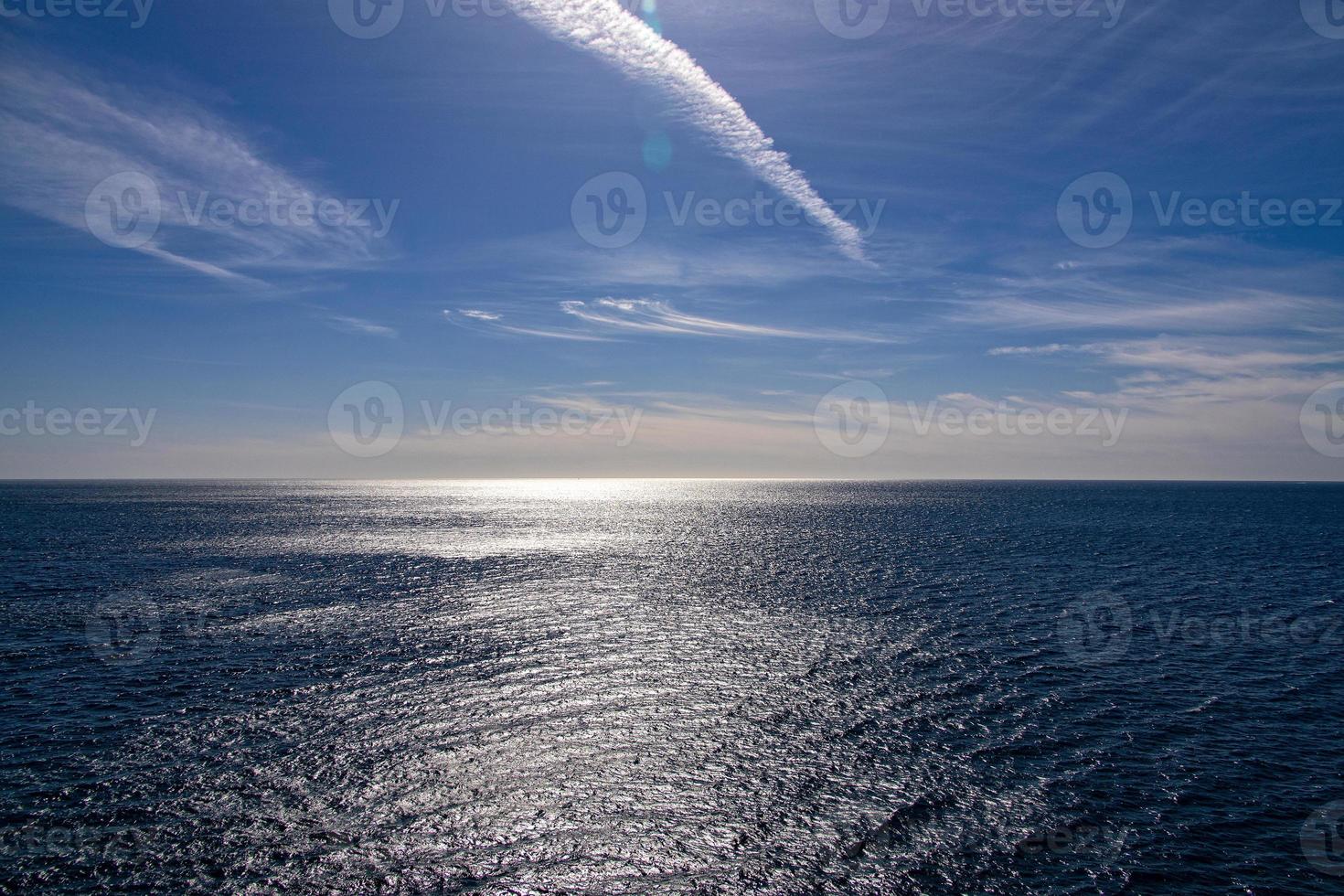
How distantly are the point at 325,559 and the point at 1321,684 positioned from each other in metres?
117

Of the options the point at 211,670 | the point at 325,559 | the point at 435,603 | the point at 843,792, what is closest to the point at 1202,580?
the point at 843,792

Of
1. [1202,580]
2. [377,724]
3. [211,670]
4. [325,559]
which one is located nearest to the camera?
[377,724]

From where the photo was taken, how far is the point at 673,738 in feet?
121

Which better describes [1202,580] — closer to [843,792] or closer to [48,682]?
[843,792]

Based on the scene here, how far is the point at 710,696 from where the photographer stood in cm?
4353

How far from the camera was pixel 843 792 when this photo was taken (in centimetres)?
3062

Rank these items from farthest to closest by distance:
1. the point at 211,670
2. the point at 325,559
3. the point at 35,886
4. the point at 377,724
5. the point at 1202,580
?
the point at 325,559 < the point at 1202,580 < the point at 211,670 < the point at 377,724 < the point at 35,886

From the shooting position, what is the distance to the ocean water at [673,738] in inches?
1001

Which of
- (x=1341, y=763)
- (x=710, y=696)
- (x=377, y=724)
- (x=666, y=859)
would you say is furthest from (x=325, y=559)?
(x=1341, y=763)

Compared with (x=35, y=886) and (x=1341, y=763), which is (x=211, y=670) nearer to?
(x=35, y=886)

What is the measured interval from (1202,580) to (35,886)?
4253 inches

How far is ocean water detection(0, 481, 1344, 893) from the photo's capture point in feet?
83.5

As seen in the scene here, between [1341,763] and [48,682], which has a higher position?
[1341,763]

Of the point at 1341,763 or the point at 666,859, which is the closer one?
the point at 666,859
